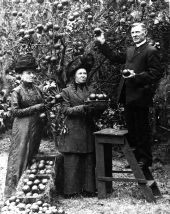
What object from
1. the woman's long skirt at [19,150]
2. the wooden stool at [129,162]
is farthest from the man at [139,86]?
the woman's long skirt at [19,150]

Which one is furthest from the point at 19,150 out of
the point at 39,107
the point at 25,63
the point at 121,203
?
the point at 121,203

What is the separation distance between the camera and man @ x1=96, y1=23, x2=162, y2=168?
17.0 ft

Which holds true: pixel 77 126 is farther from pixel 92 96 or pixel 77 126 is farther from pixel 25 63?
pixel 25 63

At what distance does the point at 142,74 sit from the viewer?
512 cm

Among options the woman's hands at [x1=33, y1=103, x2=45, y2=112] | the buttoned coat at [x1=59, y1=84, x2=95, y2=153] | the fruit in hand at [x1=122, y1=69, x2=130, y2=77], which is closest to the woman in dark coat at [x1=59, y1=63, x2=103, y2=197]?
the buttoned coat at [x1=59, y1=84, x2=95, y2=153]

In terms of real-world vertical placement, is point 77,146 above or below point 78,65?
below

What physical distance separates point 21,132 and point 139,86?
1720 mm

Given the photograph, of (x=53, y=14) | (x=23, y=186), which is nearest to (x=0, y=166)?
(x=23, y=186)

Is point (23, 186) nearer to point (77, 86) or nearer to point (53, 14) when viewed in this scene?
point (77, 86)

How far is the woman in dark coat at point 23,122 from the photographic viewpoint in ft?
18.1

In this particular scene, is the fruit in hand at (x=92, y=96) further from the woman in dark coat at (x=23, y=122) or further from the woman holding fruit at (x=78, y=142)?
the woman in dark coat at (x=23, y=122)

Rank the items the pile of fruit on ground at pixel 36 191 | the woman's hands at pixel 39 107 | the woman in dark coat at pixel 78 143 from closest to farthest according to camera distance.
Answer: the pile of fruit on ground at pixel 36 191
the woman's hands at pixel 39 107
the woman in dark coat at pixel 78 143

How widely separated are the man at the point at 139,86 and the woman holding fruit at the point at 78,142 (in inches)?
19.1

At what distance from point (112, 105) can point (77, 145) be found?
98.8 inches
